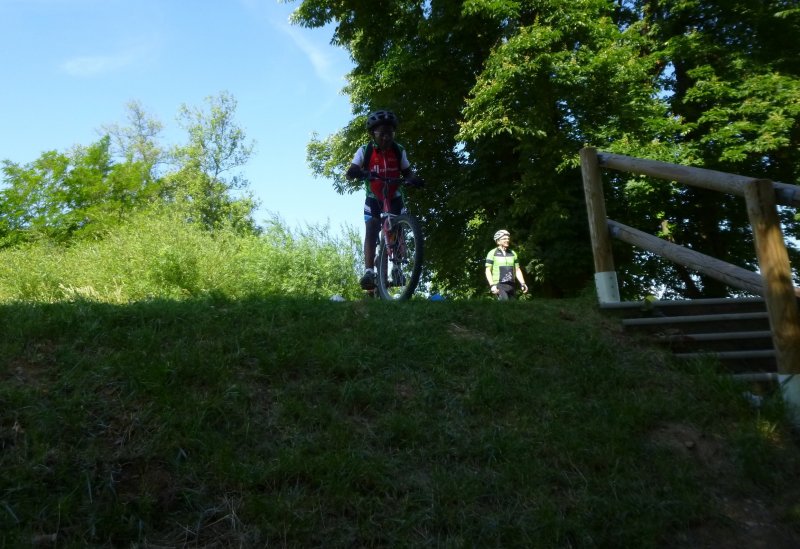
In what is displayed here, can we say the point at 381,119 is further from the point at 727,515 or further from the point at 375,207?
the point at 727,515

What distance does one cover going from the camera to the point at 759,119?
48.6ft

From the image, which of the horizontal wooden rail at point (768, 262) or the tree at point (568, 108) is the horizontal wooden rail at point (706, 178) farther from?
the tree at point (568, 108)

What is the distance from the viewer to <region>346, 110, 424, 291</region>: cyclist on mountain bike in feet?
22.0

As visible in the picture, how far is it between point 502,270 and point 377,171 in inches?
150

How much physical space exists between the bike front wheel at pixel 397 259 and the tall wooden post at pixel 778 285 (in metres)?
3.15

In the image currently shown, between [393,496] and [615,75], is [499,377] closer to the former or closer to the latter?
[393,496]

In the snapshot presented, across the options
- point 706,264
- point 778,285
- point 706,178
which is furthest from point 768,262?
point 706,178

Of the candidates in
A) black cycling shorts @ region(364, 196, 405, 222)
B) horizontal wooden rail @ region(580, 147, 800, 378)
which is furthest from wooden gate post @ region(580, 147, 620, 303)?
black cycling shorts @ region(364, 196, 405, 222)

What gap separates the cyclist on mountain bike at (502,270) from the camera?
9.99m

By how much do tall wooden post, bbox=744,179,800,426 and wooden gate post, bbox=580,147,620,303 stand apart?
5.75 feet

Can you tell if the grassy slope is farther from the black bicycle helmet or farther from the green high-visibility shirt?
the green high-visibility shirt

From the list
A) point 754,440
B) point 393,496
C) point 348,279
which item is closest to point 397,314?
point 393,496

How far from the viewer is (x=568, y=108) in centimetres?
1557

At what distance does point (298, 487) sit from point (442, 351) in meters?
1.70
